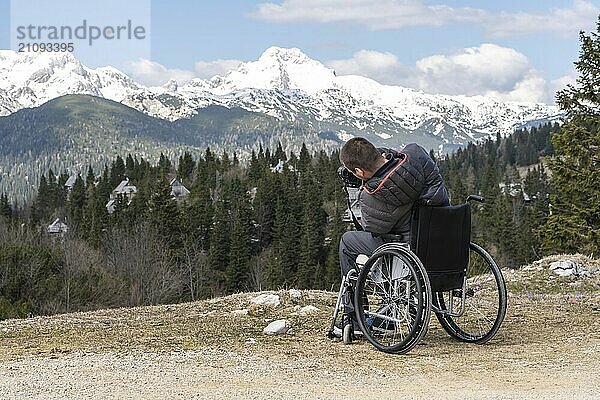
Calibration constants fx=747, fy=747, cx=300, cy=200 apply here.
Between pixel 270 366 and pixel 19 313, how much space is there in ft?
35.3

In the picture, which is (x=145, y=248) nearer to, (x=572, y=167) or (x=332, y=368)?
(x=572, y=167)

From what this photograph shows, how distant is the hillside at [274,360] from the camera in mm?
5598

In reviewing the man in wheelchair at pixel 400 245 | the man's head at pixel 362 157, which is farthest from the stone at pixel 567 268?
the man's head at pixel 362 157

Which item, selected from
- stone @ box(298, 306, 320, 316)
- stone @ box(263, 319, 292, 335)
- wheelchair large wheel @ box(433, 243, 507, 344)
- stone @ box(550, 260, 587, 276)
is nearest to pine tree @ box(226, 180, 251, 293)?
stone @ box(550, 260, 587, 276)

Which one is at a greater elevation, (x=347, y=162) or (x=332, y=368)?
(x=347, y=162)

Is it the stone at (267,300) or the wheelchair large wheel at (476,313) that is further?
the stone at (267,300)

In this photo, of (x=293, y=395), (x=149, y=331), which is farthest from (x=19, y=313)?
(x=293, y=395)

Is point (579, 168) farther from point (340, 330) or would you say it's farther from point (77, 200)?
point (77, 200)

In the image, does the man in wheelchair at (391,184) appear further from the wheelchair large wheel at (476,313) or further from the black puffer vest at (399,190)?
the wheelchair large wheel at (476,313)

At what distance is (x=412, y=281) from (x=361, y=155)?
127 cm

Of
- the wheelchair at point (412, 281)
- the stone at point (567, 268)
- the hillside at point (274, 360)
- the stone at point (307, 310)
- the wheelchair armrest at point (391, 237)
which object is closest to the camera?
the hillside at point (274, 360)

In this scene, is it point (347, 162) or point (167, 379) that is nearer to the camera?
point (167, 379)

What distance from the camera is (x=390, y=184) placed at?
22.9 feet

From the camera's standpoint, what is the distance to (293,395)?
5422mm
